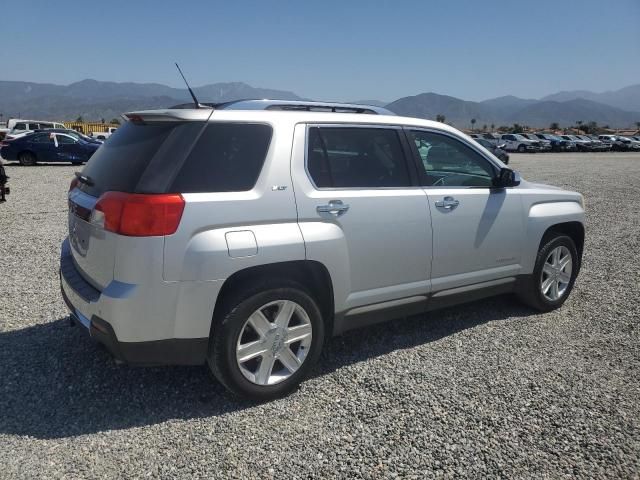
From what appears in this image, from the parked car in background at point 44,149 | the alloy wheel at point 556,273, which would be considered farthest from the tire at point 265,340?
the parked car in background at point 44,149

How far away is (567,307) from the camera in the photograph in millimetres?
5094

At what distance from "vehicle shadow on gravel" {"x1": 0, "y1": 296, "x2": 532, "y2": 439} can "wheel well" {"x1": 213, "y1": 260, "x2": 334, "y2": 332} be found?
0.58m

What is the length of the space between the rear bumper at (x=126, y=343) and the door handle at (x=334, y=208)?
3.48ft

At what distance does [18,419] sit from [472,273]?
10.9ft

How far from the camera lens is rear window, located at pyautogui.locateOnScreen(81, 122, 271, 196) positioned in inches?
111

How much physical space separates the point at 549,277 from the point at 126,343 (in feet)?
12.6

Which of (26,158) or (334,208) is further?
(26,158)

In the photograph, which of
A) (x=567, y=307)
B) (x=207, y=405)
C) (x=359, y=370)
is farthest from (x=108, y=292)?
(x=567, y=307)

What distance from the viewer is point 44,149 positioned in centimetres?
2083

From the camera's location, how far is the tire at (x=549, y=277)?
15.5 ft

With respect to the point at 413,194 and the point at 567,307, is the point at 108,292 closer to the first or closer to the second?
the point at 413,194

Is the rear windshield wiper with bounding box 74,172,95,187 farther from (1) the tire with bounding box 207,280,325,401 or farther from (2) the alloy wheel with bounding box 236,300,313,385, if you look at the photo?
(2) the alloy wheel with bounding box 236,300,313,385

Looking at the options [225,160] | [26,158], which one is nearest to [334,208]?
[225,160]

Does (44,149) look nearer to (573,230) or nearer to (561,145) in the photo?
(573,230)
